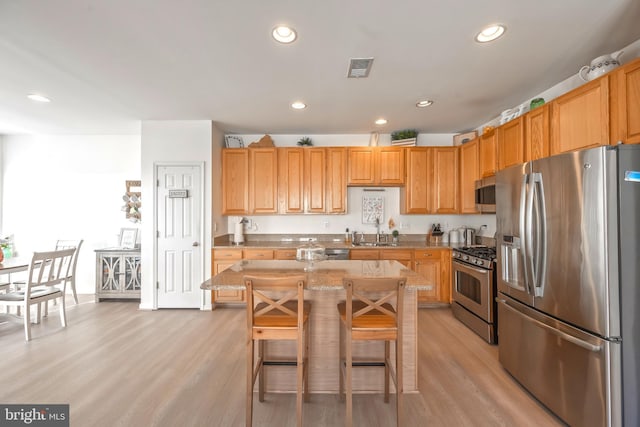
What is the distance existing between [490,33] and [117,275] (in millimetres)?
5580

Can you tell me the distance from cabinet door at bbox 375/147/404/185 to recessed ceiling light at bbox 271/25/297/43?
2.64m

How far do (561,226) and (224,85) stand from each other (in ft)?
10.4

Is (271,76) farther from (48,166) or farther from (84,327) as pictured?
(48,166)

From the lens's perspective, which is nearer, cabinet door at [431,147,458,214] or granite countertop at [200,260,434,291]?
granite countertop at [200,260,434,291]

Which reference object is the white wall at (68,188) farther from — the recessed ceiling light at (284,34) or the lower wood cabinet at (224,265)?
the recessed ceiling light at (284,34)

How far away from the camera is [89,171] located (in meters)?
5.00

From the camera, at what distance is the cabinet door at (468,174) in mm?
4047

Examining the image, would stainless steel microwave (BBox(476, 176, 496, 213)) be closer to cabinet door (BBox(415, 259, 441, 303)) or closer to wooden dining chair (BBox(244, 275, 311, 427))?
cabinet door (BBox(415, 259, 441, 303))

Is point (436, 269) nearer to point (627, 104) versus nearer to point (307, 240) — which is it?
point (307, 240)

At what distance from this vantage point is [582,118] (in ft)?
7.29

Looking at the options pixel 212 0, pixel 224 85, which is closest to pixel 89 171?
pixel 224 85

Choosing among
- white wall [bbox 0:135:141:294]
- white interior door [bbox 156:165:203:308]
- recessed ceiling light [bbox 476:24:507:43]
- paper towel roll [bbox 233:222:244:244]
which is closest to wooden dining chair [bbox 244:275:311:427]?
recessed ceiling light [bbox 476:24:507:43]

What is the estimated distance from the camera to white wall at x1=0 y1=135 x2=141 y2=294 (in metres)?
4.98

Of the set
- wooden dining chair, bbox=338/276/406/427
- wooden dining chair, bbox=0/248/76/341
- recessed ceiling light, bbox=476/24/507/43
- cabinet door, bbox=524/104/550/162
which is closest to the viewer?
wooden dining chair, bbox=338/276/406/427
